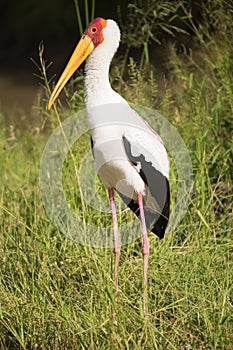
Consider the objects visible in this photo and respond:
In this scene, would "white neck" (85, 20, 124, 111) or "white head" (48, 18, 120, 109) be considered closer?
"white neck" (85, 20, 124, 111)

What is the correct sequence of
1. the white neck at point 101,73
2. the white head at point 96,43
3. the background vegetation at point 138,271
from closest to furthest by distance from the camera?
the background vegetation at point 138,271 < the white neck at point 101,73 < the white head at point 96,43

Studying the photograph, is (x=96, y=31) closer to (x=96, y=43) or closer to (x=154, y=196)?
(x=96, y=43)

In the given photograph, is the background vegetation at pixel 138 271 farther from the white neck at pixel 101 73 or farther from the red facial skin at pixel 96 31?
the red facial skin at pixel 96 31

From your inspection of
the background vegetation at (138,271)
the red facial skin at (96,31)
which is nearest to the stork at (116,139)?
the red facial skin at (96,31)

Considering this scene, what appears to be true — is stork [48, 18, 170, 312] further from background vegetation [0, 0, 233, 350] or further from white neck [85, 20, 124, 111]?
background vegetation [0, 0, 233, 350]

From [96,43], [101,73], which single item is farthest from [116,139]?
[96,43]

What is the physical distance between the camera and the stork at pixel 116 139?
289 cm

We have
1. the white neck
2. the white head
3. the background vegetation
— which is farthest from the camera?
the white head

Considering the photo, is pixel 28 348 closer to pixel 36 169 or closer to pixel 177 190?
pixel 177 190

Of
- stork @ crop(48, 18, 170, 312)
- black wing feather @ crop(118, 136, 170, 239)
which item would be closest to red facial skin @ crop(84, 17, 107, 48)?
stork @ crop(48, 18, 170, 312)

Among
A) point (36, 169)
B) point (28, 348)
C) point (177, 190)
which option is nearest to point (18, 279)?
point (28, 348)

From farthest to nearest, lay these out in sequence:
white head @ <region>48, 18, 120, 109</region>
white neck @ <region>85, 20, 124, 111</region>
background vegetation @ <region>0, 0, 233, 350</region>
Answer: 1. white head @ <region>48, 18, 120, 109</region>
2. white neck @ <region>85, 20, 124, 111</region>
3. background vegetation @ <region>0, 0, 233, 350</region>

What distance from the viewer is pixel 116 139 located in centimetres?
292

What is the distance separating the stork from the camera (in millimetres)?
2893
